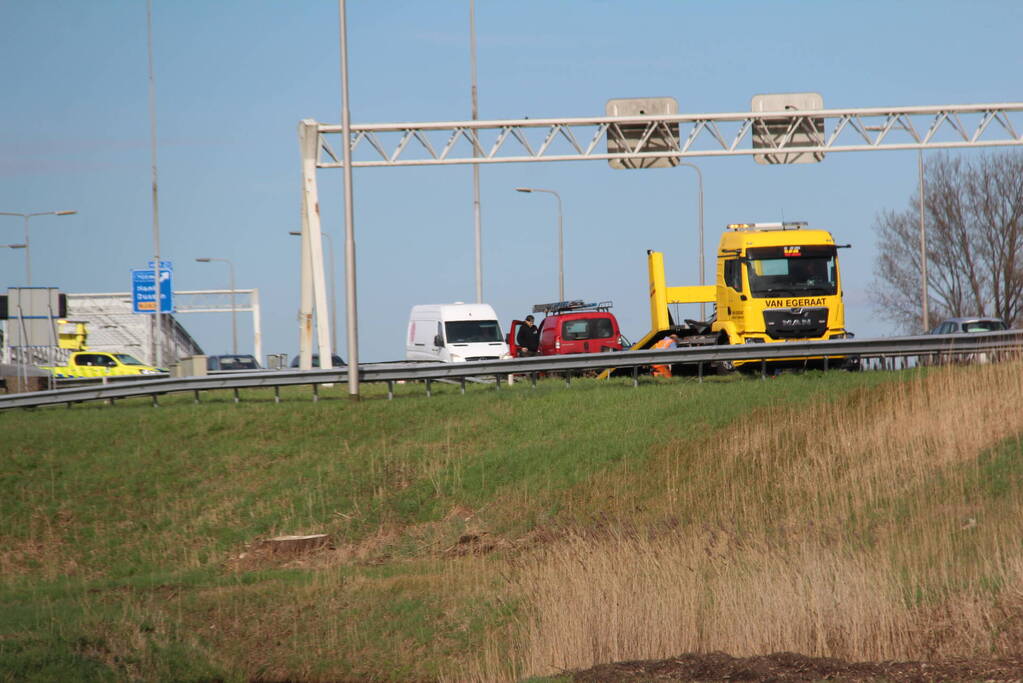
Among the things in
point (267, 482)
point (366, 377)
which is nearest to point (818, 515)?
point (267, 482)

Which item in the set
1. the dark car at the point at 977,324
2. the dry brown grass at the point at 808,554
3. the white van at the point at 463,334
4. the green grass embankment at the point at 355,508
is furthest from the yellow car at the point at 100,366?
the dry brown grass at the point at 808,554

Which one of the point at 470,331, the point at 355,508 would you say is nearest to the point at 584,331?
the point at 470,331

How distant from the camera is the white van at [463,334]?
36.8m

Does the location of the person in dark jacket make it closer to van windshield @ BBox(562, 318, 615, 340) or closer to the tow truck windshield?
van windshield @ BBox(562, 318, 615, 340)

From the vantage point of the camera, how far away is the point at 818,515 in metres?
16.0

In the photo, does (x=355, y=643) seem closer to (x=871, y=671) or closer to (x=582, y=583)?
(x=582, y=583)

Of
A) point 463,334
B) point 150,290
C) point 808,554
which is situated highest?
point 150,290

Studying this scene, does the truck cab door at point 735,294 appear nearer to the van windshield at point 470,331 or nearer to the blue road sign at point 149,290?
the van windshield at point 470,331

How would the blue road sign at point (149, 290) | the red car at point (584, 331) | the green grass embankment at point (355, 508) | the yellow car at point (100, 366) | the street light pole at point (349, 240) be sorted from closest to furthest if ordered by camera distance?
the green grass embankment at point (355, 508)
the street light pole at point (349, 240)
the red car at point (584, 331)
the blue road sign at point (149, 290)
the yellow car at point (100, 366)

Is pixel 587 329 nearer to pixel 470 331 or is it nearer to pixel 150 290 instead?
pixel 470 331

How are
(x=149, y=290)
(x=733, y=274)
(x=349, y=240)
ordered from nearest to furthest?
(x=349, y=240) → (x=733, y=274) → (x=149, y=290)

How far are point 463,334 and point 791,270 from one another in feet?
39.5

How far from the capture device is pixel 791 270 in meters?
27.8

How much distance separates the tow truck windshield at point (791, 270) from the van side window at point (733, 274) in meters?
0.25
